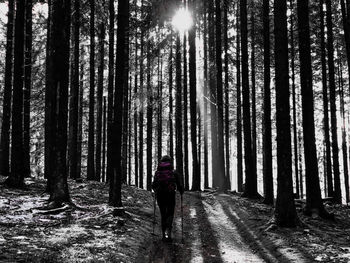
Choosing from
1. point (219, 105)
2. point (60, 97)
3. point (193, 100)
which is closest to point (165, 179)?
point (60, 97)

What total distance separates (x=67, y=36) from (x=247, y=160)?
33.9ft

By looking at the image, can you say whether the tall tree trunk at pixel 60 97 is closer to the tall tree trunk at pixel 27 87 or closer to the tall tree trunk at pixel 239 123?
the tall tree trunk at pixel 27 87

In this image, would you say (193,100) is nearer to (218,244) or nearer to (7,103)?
(7,103)

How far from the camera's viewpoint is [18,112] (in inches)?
539

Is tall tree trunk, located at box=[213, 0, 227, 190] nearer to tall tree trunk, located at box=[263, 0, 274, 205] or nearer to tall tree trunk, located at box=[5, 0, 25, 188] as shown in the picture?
tall tree trunk, located at box=[263, 0, 274, 205]

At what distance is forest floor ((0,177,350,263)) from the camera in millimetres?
6879

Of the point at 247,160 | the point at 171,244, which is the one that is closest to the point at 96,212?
the point at 171,244

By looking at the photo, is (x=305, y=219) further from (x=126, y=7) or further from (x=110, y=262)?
(x=126, y=7)

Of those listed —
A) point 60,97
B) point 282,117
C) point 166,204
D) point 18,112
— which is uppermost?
point 60,97

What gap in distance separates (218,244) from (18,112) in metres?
9.23

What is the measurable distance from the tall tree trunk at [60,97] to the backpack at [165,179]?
3.28 meters

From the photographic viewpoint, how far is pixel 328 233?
10266mm

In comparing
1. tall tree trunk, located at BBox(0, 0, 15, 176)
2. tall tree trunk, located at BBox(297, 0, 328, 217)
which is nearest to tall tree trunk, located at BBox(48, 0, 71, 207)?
tall tree trunk, located at BBox(0, 0, 15, 176)

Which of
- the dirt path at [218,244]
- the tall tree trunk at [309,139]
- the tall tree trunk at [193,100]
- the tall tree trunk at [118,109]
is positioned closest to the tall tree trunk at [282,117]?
the dirt path at [218,244]
